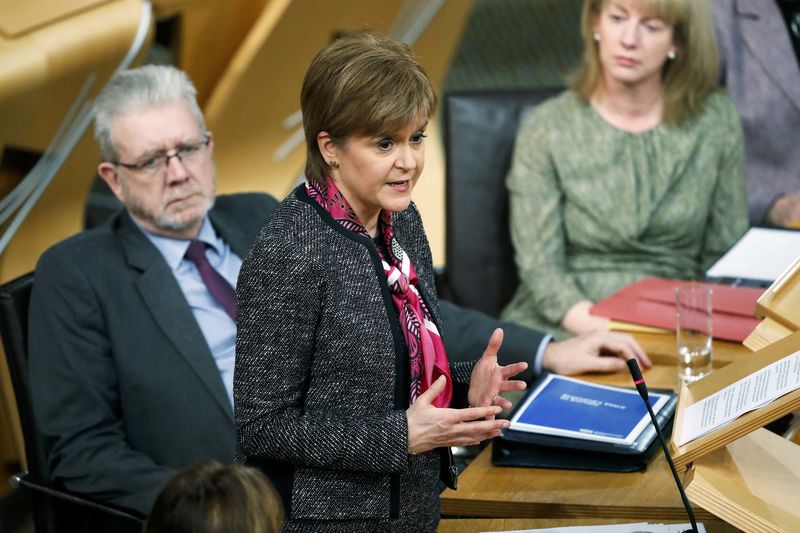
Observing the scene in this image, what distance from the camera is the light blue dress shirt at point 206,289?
2.23 m

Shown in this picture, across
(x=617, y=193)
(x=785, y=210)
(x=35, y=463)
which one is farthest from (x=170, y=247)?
(x=785, y=210)

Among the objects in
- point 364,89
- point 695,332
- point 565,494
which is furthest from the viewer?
point 695,332

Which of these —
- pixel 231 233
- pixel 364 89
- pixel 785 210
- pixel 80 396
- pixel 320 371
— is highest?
pixel 364 89

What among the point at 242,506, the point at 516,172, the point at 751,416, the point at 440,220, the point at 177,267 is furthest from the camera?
the point at 440,220

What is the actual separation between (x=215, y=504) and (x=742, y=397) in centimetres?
72

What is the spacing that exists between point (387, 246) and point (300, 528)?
15.6 inches

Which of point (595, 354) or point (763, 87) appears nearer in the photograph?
point (595, 354)

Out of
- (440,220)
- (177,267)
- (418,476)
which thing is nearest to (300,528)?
(418,476)

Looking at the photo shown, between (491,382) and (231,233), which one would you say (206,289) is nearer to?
(231,233)

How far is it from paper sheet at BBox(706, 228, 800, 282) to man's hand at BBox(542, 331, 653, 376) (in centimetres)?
37

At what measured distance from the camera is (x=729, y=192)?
2953mm

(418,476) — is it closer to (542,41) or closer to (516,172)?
(516,172)

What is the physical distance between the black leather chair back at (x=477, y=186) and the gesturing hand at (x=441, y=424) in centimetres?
160

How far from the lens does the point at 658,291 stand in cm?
250
